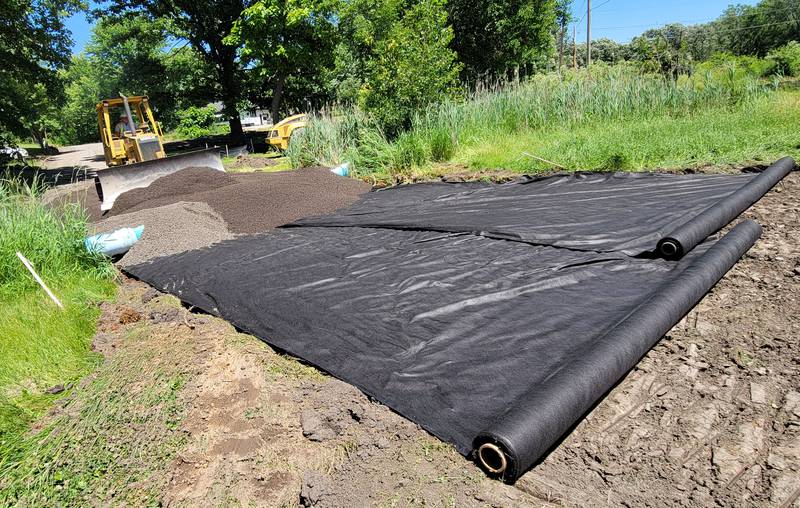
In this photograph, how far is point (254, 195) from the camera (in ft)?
20.9

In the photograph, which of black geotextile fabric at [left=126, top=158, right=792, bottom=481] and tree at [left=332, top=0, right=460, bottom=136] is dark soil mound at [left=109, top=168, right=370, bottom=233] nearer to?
black geotextile fabric at [left=126, top=158, right=792, bottom=481]

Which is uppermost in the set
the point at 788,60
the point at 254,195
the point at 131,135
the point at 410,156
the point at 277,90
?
the point at 277,90

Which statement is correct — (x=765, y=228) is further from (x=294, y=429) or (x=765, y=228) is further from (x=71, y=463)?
(x=71, y=463)

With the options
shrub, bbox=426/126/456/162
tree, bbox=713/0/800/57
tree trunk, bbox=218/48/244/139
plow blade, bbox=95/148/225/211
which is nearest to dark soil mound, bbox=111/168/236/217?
plow blade, bbox=95/148/225/211

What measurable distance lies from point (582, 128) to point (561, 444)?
8.12 meters

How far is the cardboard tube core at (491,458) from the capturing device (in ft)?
5.61

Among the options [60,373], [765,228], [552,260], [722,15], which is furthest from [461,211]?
[722,15]

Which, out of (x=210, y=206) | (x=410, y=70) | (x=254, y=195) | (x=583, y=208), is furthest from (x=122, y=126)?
(x=583, y=208)

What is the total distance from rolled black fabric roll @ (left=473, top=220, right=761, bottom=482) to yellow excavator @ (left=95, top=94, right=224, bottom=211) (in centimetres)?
740

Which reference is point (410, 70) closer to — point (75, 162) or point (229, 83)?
point (229, 83)

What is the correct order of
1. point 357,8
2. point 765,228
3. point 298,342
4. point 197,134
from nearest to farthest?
1. point 298,342
2. point 765,228
3. point 357,8
4. point 197,134

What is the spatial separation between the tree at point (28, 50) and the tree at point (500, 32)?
50.4 ft

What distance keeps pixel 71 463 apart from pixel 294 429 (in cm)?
101

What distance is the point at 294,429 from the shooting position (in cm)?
220
